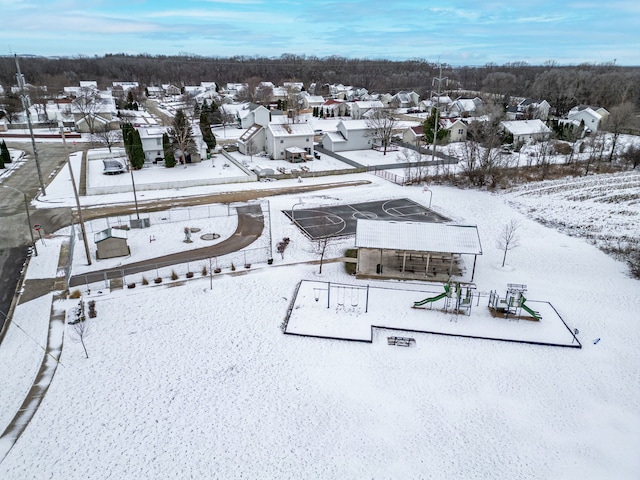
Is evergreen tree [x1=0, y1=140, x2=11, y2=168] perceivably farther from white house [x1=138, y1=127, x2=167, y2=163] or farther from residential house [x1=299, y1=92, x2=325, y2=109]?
residential house [x1=299, y1=92, x2=325, y2=109]

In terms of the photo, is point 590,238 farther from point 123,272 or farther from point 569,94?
point 569,94

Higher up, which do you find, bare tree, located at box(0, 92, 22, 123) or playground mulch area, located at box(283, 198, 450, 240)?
bare tree, located at box(0, 92, 22, 123)

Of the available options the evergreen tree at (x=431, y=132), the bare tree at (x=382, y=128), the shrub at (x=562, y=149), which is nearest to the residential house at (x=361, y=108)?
the bare tree at (x=382, y=128)

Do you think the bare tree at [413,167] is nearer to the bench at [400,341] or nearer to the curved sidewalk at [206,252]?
the curved sidewalk at [206,252]

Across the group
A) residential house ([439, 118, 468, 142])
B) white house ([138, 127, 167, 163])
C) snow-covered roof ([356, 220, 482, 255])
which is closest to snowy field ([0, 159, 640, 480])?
snow-covered roof ([356, 220, 482, 255])

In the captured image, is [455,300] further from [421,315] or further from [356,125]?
[356,125]

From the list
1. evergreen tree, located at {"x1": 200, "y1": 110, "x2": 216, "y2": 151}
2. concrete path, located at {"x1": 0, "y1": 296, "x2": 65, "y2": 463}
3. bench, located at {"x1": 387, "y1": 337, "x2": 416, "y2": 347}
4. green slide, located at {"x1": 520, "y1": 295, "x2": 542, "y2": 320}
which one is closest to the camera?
concrete path, located at {"x1": 0, "y1": 296, "x2": 65, "y2": 463}

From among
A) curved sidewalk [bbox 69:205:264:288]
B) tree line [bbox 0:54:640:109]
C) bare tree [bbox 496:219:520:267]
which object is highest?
tree line [bbox 0:54:640:109]

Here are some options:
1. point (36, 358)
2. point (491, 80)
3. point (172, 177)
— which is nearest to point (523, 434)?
point (36, 358)
